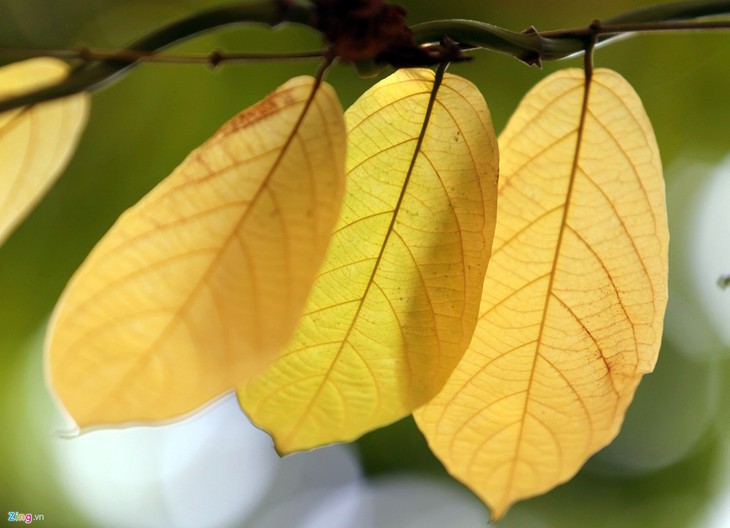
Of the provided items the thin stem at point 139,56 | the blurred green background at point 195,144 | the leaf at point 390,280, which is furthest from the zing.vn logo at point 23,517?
the thin stem at point 139,56

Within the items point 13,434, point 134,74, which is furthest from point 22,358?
point 134,74

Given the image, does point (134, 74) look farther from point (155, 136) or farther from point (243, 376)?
point (243, 376)

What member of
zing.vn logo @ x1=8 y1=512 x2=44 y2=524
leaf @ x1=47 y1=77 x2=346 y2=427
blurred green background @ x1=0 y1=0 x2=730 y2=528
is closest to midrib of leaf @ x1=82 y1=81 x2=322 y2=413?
leaf @ x1=47 y1=77 x2=346 y2=427

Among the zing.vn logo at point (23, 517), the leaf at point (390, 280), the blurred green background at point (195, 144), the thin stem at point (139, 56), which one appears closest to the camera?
the thin stem at point (139, 56)

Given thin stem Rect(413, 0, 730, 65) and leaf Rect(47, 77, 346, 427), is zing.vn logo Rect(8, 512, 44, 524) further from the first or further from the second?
thin stem Rect(413, 0, 730, 65)

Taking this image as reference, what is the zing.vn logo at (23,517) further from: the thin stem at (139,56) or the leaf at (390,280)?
the thin stem at (139,56)

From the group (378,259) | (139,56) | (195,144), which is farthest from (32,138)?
(195,144)
